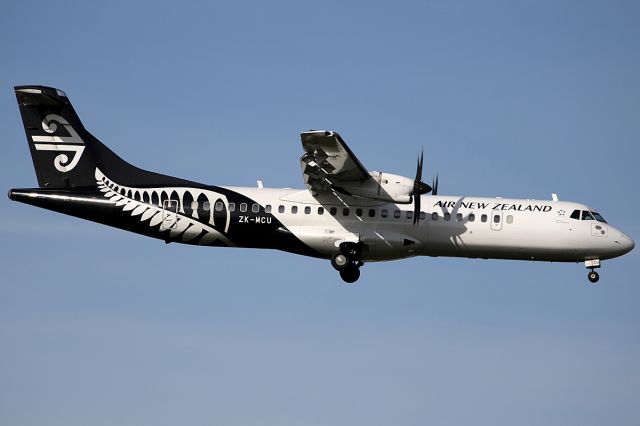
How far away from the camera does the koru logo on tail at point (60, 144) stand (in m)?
29.4

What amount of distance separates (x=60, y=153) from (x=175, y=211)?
479cm

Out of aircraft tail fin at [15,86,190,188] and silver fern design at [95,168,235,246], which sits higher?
aircraft tail fin at [15,86,190,188]

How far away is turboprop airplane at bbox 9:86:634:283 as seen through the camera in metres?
28.0

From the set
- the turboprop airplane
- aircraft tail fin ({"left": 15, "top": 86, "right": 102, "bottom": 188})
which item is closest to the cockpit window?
the turboprop airplane

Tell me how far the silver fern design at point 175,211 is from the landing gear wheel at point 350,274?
3976 millimetres

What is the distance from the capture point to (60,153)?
29.5m

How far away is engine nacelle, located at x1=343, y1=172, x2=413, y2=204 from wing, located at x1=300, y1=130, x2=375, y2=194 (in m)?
0.13

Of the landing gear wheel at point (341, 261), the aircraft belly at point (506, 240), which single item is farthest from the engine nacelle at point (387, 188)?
the landing gear wheel at point (341, 261)

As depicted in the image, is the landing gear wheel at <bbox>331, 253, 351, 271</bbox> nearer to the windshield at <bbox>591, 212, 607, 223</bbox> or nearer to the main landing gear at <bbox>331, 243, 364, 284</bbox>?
the main landing gear at <bbox>331, 243, 364, 284</bbox>

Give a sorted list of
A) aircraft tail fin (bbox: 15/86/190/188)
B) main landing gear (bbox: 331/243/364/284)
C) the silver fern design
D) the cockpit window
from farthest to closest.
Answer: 1. aircraft tail fin (bbox: 15/86/190/188)
2. the cockpit window
3. the silver fern design
4. main landing gear (bbox: 331/243/364/284)

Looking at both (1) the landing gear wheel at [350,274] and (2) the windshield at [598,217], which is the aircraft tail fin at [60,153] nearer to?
(1) the landing gear wheel at [350,274]

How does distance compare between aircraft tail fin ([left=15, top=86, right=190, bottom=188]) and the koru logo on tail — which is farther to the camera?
the koru logo on tail

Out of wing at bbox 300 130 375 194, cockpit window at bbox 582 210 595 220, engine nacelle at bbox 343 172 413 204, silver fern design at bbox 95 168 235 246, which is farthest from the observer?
cockpit window at bbox 582 210 595 220

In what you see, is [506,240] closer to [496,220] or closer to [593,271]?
[496,220]
